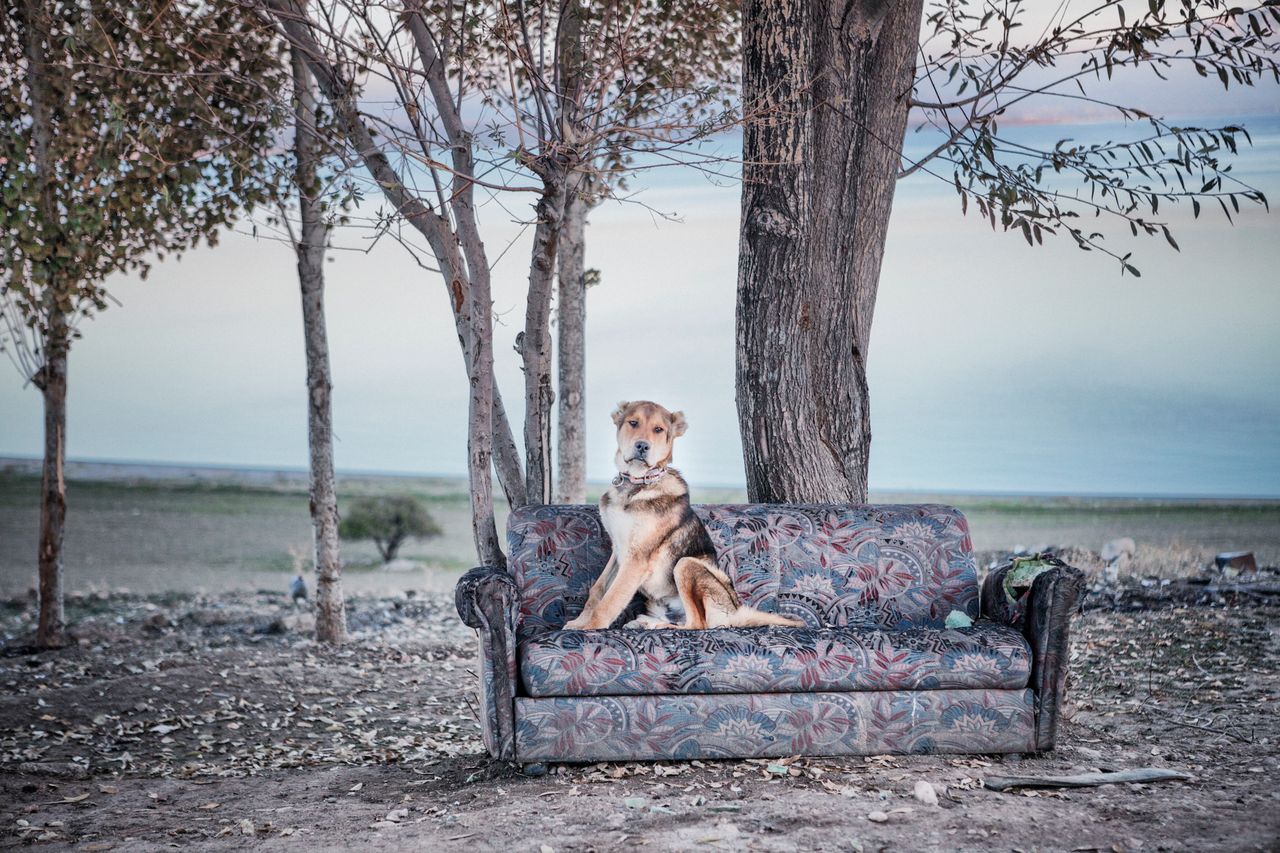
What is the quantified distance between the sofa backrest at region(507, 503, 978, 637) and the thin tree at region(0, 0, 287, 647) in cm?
360

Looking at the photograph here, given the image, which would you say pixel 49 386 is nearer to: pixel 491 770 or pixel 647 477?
pixel 491 770

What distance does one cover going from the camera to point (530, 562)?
5.29 m

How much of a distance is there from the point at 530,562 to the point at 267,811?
5.14 feet

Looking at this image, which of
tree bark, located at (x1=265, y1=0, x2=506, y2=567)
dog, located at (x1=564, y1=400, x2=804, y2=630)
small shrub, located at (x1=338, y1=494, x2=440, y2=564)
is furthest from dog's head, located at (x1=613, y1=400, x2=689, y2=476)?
small shrub, located at (x1=338, y1=494, x2=440, y2=564)

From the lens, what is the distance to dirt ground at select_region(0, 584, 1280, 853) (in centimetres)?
395

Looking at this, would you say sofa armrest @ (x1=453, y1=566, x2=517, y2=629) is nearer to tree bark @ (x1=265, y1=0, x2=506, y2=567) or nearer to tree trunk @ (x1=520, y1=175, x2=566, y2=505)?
tree bark @ (x1=265, y1=0, x2=506, y2=567)

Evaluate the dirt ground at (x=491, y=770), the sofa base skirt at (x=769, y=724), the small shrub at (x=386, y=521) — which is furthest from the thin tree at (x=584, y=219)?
the small shrub at (x=386, y=521)

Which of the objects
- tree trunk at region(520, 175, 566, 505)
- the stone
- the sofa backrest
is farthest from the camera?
the stone

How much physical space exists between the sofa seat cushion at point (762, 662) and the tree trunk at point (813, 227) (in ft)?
5.59

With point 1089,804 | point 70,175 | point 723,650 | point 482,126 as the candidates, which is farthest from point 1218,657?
point 70,175

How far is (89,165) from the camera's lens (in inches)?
312

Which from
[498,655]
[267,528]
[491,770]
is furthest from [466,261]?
[267,528]

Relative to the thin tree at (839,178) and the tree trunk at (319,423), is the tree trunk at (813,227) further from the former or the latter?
the tree trunk at (319,423)

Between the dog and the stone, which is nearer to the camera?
the dog
